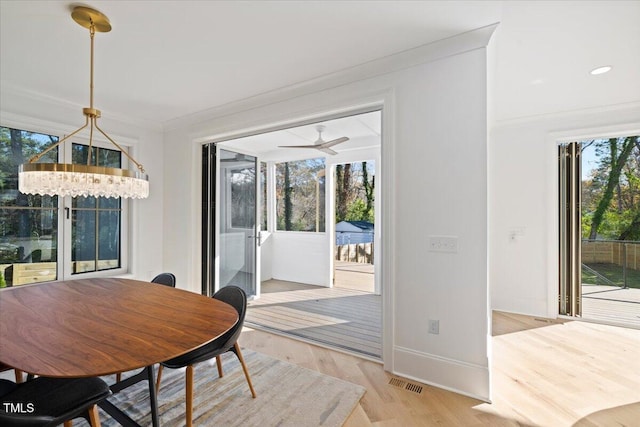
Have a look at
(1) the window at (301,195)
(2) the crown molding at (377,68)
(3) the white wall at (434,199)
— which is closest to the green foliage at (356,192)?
(1) the window at (301,195)

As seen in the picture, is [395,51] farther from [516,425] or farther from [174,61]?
[516,425]

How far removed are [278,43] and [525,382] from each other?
3.21 meters

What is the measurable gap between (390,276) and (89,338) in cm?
195

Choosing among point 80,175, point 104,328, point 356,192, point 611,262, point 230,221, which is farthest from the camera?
point 356,192

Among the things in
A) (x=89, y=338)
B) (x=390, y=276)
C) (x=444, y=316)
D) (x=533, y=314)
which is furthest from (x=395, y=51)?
(x=533, y=314)

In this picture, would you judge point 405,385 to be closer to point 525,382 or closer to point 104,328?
point 525,382

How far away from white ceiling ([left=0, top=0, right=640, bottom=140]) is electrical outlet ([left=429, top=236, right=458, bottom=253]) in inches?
57.7

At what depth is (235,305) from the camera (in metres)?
2.06

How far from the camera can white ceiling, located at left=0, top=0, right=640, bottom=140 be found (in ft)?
5.86

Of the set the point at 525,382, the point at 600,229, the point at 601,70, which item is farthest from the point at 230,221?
the point at 600,229

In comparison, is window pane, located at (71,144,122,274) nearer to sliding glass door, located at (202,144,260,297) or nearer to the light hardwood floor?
sliding glass door, located at (202,144,260,297)

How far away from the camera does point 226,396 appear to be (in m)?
2.05

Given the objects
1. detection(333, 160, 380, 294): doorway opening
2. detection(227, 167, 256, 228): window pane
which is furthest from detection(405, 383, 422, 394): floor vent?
detection(333, 160, 380, 294): doorway opening

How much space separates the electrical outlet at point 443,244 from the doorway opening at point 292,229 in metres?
1.16
